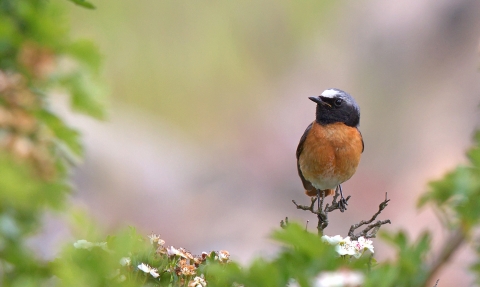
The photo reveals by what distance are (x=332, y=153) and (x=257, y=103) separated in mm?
8558

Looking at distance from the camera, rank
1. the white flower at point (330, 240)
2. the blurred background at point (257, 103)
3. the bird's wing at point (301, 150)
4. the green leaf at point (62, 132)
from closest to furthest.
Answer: the green leaf at point (62, 132)
the white flower at point (330, 240)
the bird's wing at point (301, 150)
the blurred background at point (257, 103)

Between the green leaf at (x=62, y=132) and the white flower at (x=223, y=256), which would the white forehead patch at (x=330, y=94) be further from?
the green leaf at (x=62, y=132)

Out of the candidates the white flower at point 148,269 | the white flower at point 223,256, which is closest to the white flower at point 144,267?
the white flower at point 148,269

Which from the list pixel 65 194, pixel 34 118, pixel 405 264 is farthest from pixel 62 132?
pixel 405 264

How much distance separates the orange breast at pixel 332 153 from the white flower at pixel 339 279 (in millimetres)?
3669

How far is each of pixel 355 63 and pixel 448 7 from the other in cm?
208

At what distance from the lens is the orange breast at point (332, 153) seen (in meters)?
4.57

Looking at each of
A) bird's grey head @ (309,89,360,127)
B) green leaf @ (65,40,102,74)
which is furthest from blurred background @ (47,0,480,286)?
green leaf @ (65,40,102,74)

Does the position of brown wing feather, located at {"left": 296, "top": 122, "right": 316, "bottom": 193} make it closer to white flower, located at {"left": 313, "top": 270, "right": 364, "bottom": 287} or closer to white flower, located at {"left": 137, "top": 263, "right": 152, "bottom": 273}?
white flower, located at {"left": 137, "top": 263, "right": 152, "bottom": 273}

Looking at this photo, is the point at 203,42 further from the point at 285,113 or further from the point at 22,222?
the point at 22,222

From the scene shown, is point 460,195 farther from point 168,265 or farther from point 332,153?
point 332,153

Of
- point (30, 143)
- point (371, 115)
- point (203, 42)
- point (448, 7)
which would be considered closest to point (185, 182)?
point (203, 42)

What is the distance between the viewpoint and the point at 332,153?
4586 mm

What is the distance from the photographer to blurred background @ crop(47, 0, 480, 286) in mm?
10016
